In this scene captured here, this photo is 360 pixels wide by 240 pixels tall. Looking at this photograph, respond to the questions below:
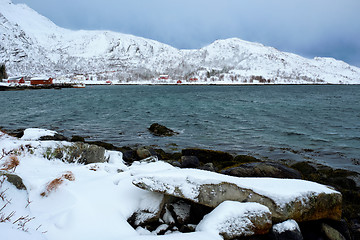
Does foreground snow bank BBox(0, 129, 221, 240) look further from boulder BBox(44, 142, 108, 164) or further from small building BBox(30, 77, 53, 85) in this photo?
small building BBox(30, 77, 53, 85)

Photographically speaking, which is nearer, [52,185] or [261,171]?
[52,185]

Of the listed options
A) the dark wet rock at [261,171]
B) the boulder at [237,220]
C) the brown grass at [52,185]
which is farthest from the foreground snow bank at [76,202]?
the dark wet rock at [261,171]

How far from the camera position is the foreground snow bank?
4.02 metres

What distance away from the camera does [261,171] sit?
315 inches

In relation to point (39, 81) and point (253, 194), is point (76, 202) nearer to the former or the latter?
point (253, 194)

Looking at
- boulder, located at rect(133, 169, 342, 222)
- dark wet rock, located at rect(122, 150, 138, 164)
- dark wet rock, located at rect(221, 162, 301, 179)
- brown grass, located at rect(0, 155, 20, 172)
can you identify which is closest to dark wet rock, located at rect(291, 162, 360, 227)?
dark wet rock, located at rect(221, 162, 301, 179)

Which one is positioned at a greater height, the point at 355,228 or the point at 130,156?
the point at 355,228

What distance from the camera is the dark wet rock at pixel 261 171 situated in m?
7.88

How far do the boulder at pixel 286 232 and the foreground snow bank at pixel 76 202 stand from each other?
1347 millimetres

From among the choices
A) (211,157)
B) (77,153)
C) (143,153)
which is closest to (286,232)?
(77,153)

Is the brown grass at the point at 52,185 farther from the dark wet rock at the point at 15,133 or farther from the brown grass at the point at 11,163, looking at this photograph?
the dark wet rock at the point at 15,133

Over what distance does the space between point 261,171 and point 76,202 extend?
615cm

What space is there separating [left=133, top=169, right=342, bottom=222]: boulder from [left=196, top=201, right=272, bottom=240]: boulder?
0.26m

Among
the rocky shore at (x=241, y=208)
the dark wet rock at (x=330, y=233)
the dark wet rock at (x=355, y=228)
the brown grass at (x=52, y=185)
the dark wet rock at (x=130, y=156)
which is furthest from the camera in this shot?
the dark wet rock at (x=130, y=156)
